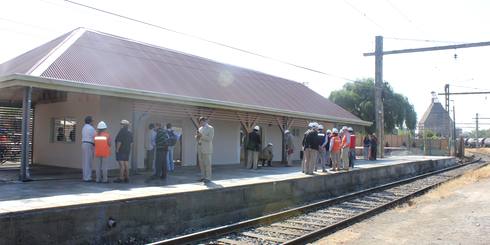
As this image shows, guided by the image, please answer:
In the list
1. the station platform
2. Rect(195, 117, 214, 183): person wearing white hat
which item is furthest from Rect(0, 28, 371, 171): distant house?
Rect(195, 117, 214, 183): person wearing white hat

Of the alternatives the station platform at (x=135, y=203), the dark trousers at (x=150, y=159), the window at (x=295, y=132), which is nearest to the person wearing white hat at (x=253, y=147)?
the station platform at (x=135, y=203)

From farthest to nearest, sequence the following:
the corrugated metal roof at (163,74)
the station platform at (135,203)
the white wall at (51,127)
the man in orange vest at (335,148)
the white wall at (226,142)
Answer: the white wall at (226,142)
the man in orange vest at (335,148)
the white wall at (51,127)
the corrugated metal roof at (163,74)
the station platform at (135,203)

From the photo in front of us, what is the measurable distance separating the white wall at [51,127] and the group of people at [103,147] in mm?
3263

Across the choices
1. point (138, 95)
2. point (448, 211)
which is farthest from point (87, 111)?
point (448, 211)

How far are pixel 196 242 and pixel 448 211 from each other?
6.91 metres

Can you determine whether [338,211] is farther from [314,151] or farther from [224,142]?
[224,142]

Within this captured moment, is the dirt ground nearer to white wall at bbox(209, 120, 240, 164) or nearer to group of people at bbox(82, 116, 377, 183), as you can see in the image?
group of people at bbox(82, 116, 377, 183)

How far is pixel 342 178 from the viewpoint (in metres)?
16.9

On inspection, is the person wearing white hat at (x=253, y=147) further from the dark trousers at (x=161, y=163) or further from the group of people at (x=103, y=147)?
the group of people at (x=103, y=147)

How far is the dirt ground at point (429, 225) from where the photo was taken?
8.78 meters

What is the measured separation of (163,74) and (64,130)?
4067mm

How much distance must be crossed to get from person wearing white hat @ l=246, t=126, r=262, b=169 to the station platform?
248 cm

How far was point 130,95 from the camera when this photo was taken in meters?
13.6

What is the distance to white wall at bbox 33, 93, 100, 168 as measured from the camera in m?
15.6
